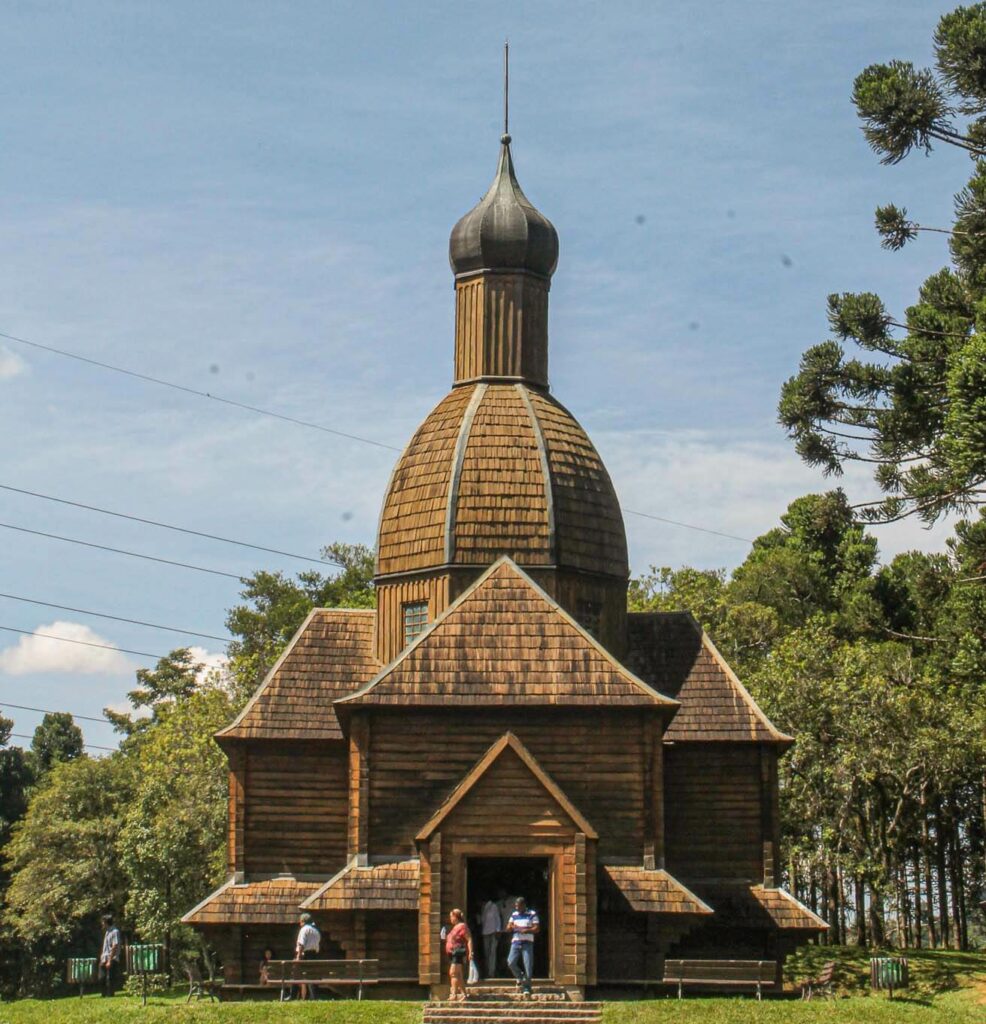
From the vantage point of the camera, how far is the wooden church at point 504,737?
29578 mm

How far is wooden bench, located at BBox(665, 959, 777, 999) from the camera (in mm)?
28250

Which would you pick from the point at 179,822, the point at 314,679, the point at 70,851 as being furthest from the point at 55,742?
the point at 314,679

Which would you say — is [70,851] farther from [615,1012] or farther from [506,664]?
[615,1012]

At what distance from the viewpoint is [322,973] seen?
28.7m

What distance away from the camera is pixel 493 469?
35.2 meters

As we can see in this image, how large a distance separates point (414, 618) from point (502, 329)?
696 cm

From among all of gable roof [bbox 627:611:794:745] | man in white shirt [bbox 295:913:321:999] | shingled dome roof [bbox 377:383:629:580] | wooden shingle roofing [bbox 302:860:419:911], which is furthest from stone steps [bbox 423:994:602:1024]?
shingled dome roof [bbox 377:383:629:580]

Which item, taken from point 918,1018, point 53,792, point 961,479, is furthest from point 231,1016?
point 53,792

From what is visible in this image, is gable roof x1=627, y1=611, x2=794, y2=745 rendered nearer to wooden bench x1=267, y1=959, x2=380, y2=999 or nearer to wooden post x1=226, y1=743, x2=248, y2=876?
wooden bench x1=267, y1=959, x2=380, y2=999

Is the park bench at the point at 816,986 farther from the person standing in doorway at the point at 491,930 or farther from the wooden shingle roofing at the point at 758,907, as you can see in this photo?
the person standing in doorway at the point at 491,930

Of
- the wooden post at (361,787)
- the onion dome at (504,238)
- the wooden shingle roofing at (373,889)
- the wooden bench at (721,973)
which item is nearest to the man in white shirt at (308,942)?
the wooden shingle roofing at (373,889)

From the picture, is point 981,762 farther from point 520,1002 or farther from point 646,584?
point 520,1002

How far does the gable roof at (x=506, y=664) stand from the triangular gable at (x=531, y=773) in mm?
1354

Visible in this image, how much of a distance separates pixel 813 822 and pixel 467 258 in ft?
67.3
